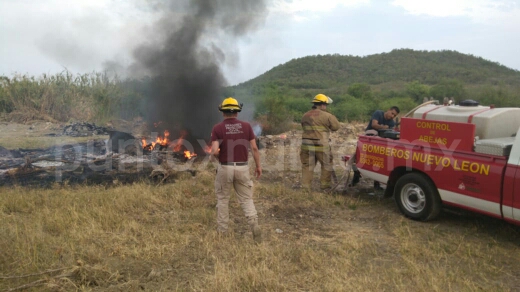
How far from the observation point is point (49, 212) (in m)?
5.46

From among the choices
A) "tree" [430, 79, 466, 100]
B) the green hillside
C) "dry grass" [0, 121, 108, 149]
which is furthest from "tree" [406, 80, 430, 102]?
"dry grass" [0, 121, 108, 149]

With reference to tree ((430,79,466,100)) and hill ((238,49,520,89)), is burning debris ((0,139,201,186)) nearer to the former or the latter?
tree ((430,79,466,100))

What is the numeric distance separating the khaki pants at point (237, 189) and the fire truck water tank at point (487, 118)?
2873 millimetres

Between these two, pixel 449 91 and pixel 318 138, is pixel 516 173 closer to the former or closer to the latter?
pixel 318 138

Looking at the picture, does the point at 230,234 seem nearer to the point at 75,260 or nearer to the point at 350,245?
the point at 350,245

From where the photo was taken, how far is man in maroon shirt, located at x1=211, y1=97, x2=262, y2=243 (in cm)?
471

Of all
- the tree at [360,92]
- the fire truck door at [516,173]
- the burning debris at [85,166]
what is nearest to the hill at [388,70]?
the tree at [360,92]

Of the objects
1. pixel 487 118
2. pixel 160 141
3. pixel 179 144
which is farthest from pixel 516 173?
pixel 160 141

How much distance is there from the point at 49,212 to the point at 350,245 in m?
4.15

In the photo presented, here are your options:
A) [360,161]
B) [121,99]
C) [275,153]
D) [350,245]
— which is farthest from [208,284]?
[121,99]

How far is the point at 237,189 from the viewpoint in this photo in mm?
4844

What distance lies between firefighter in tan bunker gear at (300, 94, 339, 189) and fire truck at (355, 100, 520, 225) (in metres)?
Answer: 1.16

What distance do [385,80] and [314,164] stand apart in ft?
133

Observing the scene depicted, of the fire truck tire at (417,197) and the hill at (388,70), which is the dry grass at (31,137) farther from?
the hill at (388,70)
